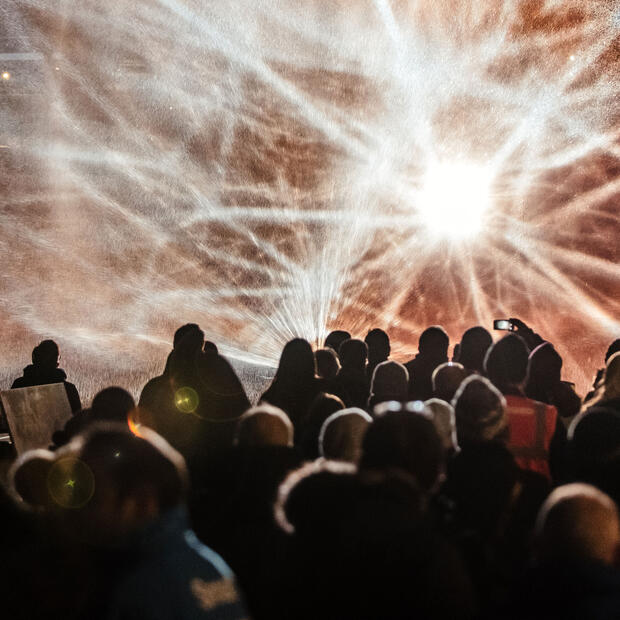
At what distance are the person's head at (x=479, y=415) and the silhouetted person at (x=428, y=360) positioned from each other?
2.07m

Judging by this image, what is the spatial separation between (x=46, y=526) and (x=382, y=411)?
95cm

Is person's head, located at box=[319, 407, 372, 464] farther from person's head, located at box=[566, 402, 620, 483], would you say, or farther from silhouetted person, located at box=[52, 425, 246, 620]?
silhouetted person, located at box=[52, 425, 246, 620]

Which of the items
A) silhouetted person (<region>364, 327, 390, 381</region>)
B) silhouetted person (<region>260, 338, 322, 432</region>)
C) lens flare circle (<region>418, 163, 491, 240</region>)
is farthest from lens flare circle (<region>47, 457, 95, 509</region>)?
lens flare circle (<region>418, 163, 491, 240</region>)

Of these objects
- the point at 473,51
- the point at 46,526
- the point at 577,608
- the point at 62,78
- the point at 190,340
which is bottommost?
the point at 577,608

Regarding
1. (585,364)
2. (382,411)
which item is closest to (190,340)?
(382,411)

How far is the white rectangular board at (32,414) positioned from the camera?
4.30 meters

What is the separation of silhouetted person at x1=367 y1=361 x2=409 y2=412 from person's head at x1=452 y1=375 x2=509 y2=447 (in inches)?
49.1

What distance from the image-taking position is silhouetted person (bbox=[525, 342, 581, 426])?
162 inches

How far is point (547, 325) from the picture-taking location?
566 inches

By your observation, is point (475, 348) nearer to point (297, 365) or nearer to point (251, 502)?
point (297, 365)

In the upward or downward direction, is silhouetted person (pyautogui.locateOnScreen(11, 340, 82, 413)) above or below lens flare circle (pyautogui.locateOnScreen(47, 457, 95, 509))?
above

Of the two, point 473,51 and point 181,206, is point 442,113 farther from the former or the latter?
point 181,206

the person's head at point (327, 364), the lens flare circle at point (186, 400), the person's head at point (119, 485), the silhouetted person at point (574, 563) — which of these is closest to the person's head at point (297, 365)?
the lens flare circle at point (186, 400)

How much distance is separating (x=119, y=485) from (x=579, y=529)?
3.34ft
